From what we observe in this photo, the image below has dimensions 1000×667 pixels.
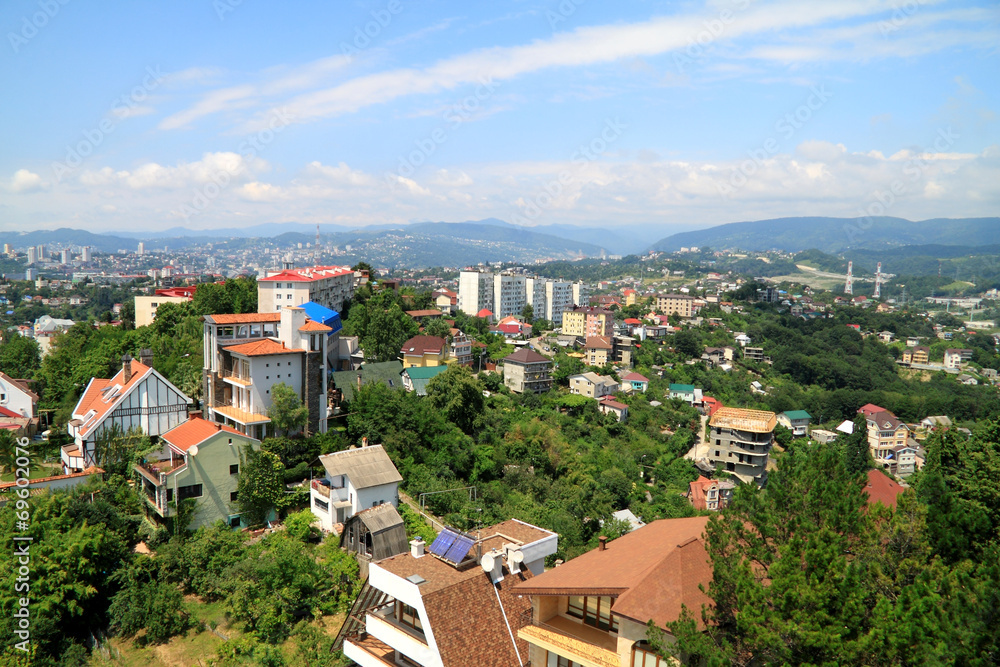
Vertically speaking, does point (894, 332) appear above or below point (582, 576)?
below

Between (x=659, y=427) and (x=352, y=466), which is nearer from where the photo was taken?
(x=352, y=466)

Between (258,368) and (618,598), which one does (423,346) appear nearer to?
(258,368)

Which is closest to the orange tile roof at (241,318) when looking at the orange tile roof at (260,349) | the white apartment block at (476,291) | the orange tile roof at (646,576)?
the orange tile roof at (260,349)

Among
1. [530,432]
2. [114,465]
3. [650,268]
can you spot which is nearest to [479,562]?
[114,465]

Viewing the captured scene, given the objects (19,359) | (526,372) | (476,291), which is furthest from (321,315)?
(476,291)

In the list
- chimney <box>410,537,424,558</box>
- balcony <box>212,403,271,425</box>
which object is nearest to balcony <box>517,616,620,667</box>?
chimney <box>410,537,424,558</box>

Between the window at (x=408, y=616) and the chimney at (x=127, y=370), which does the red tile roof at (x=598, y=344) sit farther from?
the window at (x=408, y=616)

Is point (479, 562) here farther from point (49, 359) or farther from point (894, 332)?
point (894, 332)
